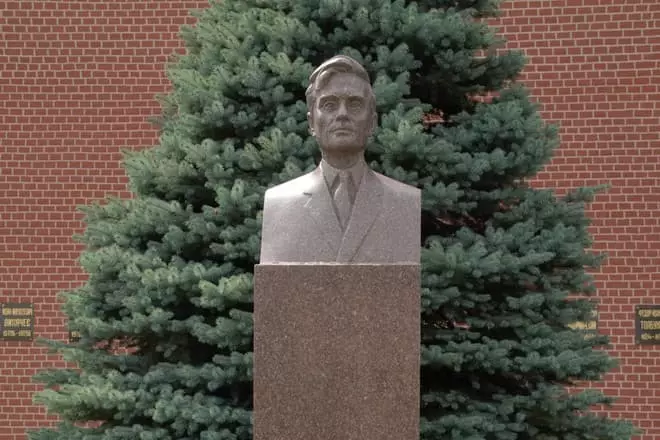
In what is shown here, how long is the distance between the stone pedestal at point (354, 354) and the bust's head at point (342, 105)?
0.58m

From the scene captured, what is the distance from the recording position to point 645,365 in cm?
845

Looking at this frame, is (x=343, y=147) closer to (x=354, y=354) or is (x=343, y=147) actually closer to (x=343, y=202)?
(x=343, y=202)

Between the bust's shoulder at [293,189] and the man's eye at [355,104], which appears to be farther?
the bust's shoulder at [293,189]

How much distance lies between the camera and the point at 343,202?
4.43 metres

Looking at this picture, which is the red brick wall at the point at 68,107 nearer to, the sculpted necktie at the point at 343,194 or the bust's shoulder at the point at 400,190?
the bust's shoulder at the point at 400,190

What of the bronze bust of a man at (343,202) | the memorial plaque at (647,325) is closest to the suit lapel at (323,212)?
the bronze bust of a man at (343,202)

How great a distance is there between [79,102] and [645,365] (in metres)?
5.44

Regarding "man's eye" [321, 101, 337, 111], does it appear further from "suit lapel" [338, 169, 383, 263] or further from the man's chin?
"suit lapel" [338, 169, 383, 263]

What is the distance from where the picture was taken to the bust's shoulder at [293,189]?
448 centimetres

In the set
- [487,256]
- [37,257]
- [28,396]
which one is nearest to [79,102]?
[37,257]

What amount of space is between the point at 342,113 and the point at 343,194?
361 mm

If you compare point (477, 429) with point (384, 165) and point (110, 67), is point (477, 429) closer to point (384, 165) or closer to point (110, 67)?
point (384, 165)

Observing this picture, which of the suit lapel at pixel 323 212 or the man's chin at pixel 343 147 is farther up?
the man's chin at pixel 343 147

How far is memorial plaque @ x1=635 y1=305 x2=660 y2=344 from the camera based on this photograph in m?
8.43
